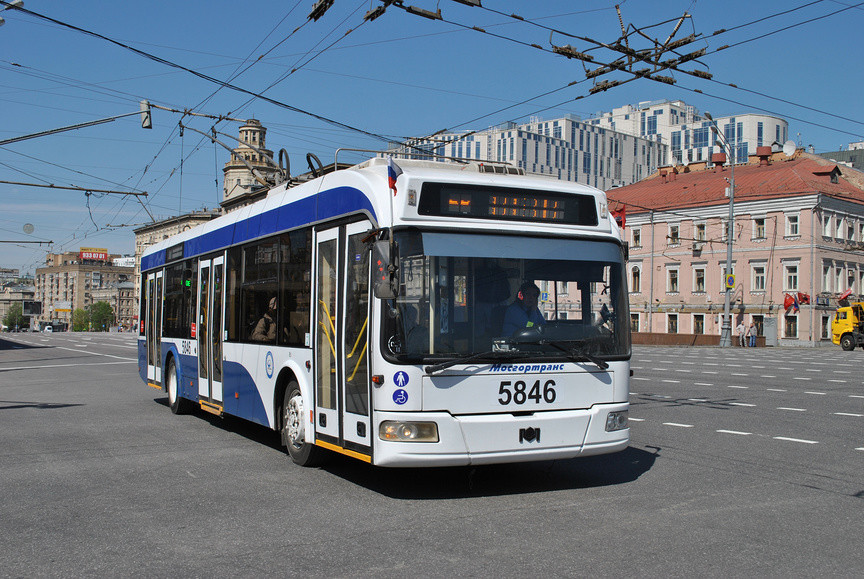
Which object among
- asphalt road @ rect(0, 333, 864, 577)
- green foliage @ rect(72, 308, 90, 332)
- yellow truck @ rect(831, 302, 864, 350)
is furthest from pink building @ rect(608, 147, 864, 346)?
green foliage @ rect(72, 308, 90, 332)

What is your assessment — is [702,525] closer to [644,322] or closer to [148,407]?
[148,407]

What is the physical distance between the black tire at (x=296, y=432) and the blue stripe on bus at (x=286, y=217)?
1738mm

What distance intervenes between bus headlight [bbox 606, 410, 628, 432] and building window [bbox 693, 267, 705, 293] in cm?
6096

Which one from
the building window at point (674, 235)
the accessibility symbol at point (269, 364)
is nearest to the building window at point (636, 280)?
the building window at point (674, 235)

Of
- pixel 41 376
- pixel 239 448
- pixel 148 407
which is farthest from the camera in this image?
pixel 41 376

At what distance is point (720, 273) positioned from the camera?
65062 mm

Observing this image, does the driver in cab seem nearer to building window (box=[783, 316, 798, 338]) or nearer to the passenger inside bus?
the passenger inside bus

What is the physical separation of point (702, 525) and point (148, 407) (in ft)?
36.8

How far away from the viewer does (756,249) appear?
208 ft

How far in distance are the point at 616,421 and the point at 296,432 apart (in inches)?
127

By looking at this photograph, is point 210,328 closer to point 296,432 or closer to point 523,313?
point 296,432

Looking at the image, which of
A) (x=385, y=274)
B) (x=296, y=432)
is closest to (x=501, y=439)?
(x=385, y=274)

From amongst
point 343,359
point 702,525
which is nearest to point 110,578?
point 343,359

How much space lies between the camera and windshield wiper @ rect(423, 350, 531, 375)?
7168 millimetres
